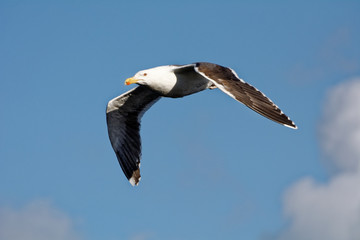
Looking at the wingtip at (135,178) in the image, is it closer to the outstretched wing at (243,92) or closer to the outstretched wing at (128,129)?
the outstretched wing at (128,129)

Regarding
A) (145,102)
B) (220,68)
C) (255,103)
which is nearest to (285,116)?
(255,103)

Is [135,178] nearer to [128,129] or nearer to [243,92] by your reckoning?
[128,129]

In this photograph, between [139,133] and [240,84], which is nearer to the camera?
[240,84]

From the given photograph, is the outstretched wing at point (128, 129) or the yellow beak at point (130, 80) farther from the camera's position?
the outstretched wing at point (128, 129)

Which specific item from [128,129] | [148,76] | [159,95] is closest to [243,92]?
[148,76]

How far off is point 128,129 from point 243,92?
7.22m

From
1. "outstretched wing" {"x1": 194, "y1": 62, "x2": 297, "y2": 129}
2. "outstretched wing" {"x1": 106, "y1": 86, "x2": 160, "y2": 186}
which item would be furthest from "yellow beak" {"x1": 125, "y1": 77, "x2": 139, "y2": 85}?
"outstretched wing" {"x1": 106, "y1": 86, "x2": 160, "y2": 186}

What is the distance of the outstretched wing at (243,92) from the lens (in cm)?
1638

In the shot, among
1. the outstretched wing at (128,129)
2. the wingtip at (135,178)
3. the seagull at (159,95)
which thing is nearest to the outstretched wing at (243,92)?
the seagull at (159,95)

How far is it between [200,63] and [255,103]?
8.27 feet

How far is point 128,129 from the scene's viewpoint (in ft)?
76.1

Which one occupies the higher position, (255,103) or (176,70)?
(176,70)

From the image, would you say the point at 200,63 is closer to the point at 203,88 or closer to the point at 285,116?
the point at 203,88

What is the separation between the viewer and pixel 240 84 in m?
17.5
